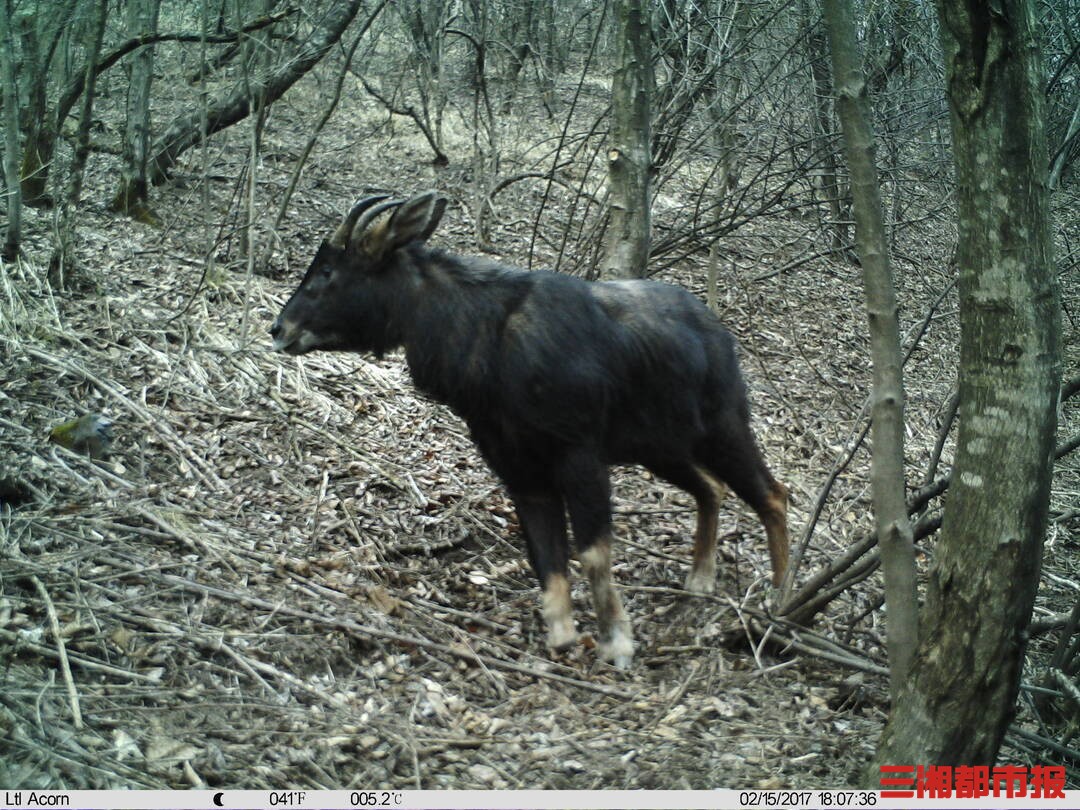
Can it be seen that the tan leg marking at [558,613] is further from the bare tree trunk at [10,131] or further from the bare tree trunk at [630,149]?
the bare tree trunk at [10,131]

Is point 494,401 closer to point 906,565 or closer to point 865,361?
point 906,565

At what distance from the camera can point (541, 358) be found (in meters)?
5.86

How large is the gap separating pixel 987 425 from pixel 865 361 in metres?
9.13

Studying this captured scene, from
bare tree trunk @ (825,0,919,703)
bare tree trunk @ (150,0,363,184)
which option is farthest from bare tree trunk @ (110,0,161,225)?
bare tree trunk @ (825,0,919,703)

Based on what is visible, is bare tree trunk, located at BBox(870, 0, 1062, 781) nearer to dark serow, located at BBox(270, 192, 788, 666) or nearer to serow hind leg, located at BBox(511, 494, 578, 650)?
dark serow, located at BBox(270, 192, 788, 666)

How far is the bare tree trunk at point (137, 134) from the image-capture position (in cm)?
1041

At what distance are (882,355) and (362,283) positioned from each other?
3381 millimetres

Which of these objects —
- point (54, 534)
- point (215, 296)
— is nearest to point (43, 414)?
point (54, 534)

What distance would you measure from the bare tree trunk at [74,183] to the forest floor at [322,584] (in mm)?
241

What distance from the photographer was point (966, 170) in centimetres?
362

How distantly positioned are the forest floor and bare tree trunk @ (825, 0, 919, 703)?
72 centimetres

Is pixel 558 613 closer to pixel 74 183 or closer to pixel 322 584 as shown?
pixel 322 584

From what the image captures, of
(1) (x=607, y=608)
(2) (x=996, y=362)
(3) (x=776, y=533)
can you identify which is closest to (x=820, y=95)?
(3) (x=776, y=533)

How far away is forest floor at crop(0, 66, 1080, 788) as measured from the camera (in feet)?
15.2
